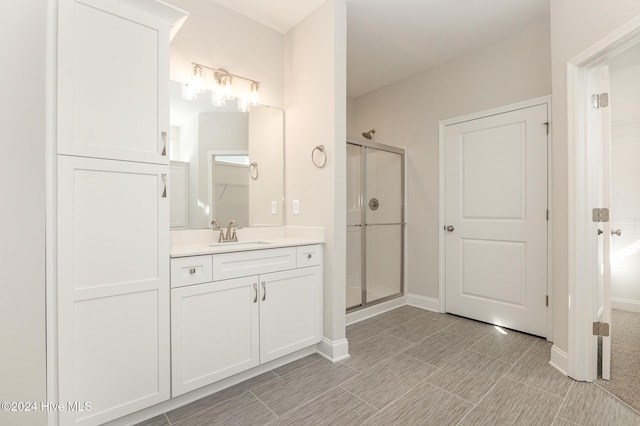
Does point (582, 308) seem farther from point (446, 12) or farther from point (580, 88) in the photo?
point (446, 12)

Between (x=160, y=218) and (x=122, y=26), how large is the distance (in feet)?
3.41

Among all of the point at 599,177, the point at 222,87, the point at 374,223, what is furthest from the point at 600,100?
the point at 222,87

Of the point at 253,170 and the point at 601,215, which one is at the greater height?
the point at 253,170

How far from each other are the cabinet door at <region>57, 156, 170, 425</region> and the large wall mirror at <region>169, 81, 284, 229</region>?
1.85 ft

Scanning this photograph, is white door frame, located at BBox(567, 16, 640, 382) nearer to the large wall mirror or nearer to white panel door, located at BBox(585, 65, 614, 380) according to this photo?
white panel door, located at BBox(585, 65, 614, 380)

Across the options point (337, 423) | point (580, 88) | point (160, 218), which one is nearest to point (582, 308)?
point (580, 88)

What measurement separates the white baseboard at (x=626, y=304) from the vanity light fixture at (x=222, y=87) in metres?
4.44

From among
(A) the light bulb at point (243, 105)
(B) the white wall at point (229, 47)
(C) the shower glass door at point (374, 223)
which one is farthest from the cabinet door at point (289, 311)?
(B) the white wall at point (229, 47)

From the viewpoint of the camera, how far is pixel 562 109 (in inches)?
85.5

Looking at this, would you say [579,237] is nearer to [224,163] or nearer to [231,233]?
[231,233]

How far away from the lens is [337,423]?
165 cm

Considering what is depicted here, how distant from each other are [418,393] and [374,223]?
74.6 inches

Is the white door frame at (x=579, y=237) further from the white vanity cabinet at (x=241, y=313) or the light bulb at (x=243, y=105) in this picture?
the light bulb at (x=243, y=105)

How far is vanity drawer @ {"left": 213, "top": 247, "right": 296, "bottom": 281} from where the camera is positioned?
1935 millimetres
